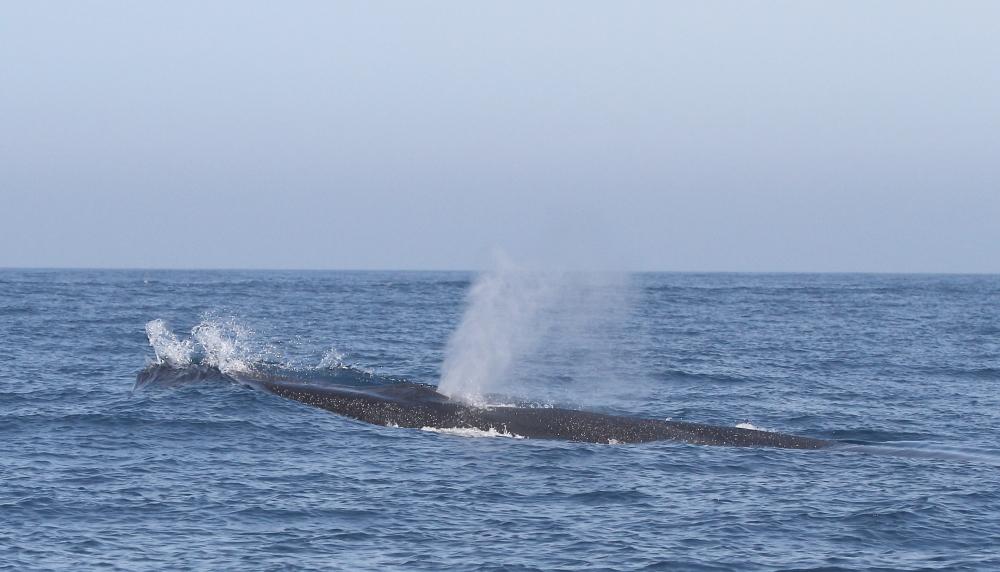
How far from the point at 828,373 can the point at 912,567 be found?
27650 mm

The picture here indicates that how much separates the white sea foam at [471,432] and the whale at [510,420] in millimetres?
66

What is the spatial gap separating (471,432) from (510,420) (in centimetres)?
107

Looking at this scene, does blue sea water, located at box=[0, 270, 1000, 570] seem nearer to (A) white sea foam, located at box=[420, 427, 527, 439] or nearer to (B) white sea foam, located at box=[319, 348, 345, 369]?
(A) white sea foam, located at box=[420, 427, 527, 439]

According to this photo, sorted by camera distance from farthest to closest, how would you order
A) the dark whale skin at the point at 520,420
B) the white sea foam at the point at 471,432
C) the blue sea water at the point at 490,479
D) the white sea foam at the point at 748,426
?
the white sea foam at the point at 748,426, the white sea foam at the point at 471,432, the dark whale skin at the point at 520,420, the blue sea water at the point at 490,479

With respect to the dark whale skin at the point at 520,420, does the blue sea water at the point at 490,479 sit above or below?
below

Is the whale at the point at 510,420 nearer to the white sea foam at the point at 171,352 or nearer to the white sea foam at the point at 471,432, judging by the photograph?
the white sea foam at the point at 471,432

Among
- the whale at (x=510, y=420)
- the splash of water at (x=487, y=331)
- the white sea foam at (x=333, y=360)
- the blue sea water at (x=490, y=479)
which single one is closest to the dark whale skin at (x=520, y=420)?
the whale at (x=510, y=420)

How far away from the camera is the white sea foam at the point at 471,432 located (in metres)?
25.4

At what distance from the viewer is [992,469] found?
869 inches

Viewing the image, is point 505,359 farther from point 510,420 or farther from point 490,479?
point 490,479

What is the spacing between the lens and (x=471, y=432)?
2573cm

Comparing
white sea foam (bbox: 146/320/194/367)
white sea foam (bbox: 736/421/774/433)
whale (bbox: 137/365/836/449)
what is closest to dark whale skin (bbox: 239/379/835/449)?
whale (bbox: 137/365/836/449)

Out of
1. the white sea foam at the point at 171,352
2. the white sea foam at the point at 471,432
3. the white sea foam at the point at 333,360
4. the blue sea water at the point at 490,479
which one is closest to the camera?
the blue sea water at the point at 490,479

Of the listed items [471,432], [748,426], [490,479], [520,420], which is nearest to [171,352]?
[471,432]
